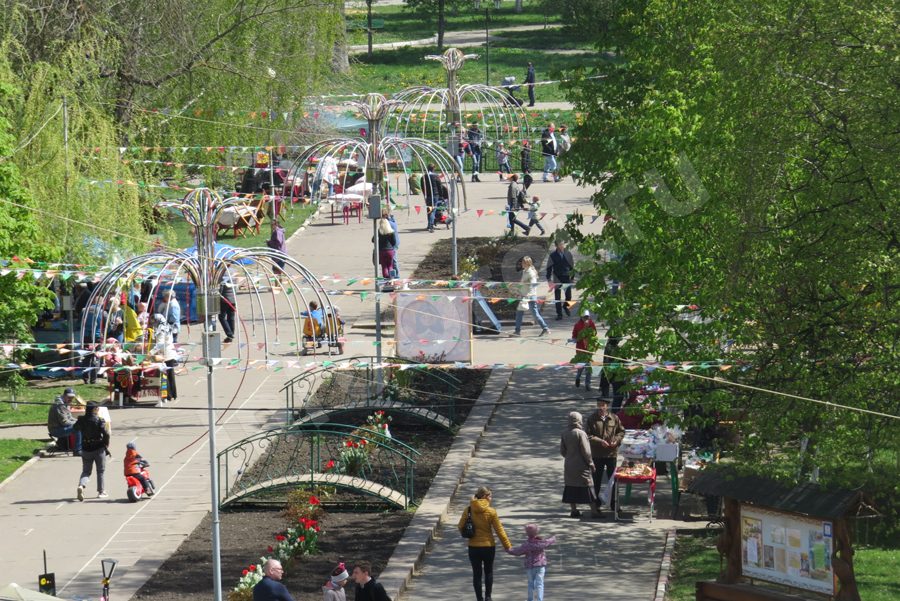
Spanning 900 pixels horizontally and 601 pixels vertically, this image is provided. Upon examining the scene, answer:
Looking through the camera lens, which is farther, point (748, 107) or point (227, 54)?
point (227, 54)

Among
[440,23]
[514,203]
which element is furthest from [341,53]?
[440,23]

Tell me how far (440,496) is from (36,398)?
31.1 feet

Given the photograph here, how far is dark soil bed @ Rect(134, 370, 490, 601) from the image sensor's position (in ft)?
59.7

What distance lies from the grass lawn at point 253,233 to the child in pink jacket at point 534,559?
71.0ft

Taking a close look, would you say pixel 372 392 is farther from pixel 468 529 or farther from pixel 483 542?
pixel 483 542

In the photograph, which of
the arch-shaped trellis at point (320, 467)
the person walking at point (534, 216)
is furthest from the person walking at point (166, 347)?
the person walking at point (534, 216)

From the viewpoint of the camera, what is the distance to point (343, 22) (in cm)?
4550

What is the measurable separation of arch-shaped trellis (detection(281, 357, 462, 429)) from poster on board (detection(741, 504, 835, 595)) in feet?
30.0

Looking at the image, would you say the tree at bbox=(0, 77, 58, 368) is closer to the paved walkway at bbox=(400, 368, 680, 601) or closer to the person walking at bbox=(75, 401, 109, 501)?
the person walking at bbox=(75, 401, 109, 501)

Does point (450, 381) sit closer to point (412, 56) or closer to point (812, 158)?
point (812, 158)

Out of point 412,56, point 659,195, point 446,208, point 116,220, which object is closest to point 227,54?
point 446,208

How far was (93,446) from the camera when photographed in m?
21.7

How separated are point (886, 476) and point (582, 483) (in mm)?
4925

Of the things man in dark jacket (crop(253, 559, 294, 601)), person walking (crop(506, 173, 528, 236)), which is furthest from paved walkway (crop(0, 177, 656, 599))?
person walking (crop(506, 173, 528, 236))
